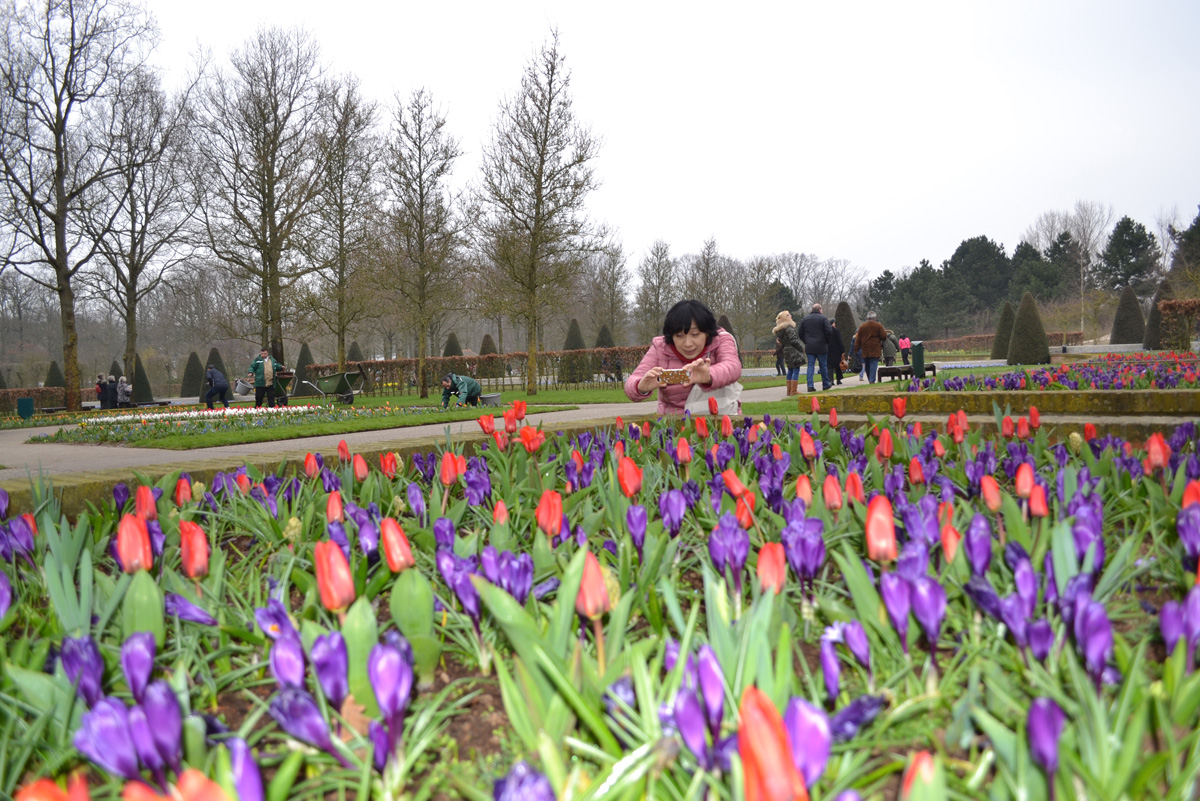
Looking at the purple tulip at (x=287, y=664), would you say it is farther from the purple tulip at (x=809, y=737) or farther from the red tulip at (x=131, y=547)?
the purple tulip at (x=809, y=737)

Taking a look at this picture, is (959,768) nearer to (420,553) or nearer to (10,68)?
(420,553)

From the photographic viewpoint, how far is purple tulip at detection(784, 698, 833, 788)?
872 mm

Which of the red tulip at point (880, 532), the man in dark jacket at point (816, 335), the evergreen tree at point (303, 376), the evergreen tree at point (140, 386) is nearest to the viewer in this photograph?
the red tulip at point (880, 532)

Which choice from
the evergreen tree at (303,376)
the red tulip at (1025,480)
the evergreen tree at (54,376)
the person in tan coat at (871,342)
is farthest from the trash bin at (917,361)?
the evergreen tree at (54,376)

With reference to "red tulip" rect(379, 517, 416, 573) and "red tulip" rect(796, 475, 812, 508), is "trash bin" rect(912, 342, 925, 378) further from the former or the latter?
"red tulip" rect(379, 517, 416, 573)

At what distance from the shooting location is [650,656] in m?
1.53

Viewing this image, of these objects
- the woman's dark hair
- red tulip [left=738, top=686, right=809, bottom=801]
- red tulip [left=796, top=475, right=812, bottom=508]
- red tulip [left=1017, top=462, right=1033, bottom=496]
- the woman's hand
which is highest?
the woman's dark hair

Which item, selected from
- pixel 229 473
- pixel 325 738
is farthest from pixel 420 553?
pixel 229 473

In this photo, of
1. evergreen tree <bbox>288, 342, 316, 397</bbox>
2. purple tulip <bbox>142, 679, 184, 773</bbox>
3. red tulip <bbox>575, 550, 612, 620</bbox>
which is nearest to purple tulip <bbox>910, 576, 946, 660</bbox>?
red tulip <bbox>575, 550, 612, 620</bbox>

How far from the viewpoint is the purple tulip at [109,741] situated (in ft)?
3.22

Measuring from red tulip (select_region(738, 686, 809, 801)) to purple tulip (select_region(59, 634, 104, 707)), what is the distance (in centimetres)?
109

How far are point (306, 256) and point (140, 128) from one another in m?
6.53

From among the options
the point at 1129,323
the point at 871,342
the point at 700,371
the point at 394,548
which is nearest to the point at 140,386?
the point at 871,342

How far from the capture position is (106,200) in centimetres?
2545
